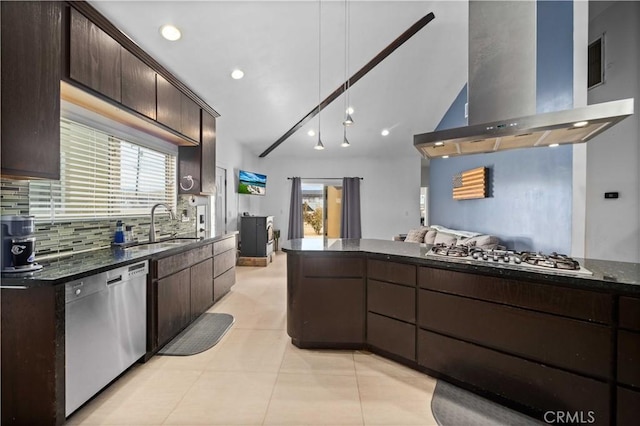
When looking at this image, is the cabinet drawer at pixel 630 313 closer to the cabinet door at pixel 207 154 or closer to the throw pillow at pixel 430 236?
the throw pillow at pixel 430 236

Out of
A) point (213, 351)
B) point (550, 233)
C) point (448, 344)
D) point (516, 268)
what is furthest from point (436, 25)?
point (213, 351)

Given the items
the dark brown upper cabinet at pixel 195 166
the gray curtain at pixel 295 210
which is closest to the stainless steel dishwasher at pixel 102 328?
the dark brown upper cabinet at pixel 195 166

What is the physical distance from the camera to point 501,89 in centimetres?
228

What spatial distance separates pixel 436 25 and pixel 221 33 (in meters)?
2.76

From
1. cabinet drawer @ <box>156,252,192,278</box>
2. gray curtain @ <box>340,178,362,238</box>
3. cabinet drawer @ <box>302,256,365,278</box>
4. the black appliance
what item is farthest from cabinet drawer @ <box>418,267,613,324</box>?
gray curtain @ <box>340,178,362,238</box>

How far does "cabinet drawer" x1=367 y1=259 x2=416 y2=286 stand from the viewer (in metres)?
2.19

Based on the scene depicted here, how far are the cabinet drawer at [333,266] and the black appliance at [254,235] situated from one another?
12.2ft

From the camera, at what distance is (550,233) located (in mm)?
2926

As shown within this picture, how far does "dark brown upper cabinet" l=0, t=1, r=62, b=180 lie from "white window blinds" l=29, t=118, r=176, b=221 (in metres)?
0.46

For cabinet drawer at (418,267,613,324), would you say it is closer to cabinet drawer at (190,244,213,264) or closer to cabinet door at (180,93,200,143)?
cabinet drawer at (190,244,213,264)

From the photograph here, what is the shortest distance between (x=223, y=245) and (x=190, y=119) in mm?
1734

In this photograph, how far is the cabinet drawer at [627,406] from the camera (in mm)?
1421

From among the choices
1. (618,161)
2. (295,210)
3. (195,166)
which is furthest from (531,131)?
(295,210)

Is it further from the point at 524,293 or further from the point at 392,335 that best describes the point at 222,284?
the point at 524,293
